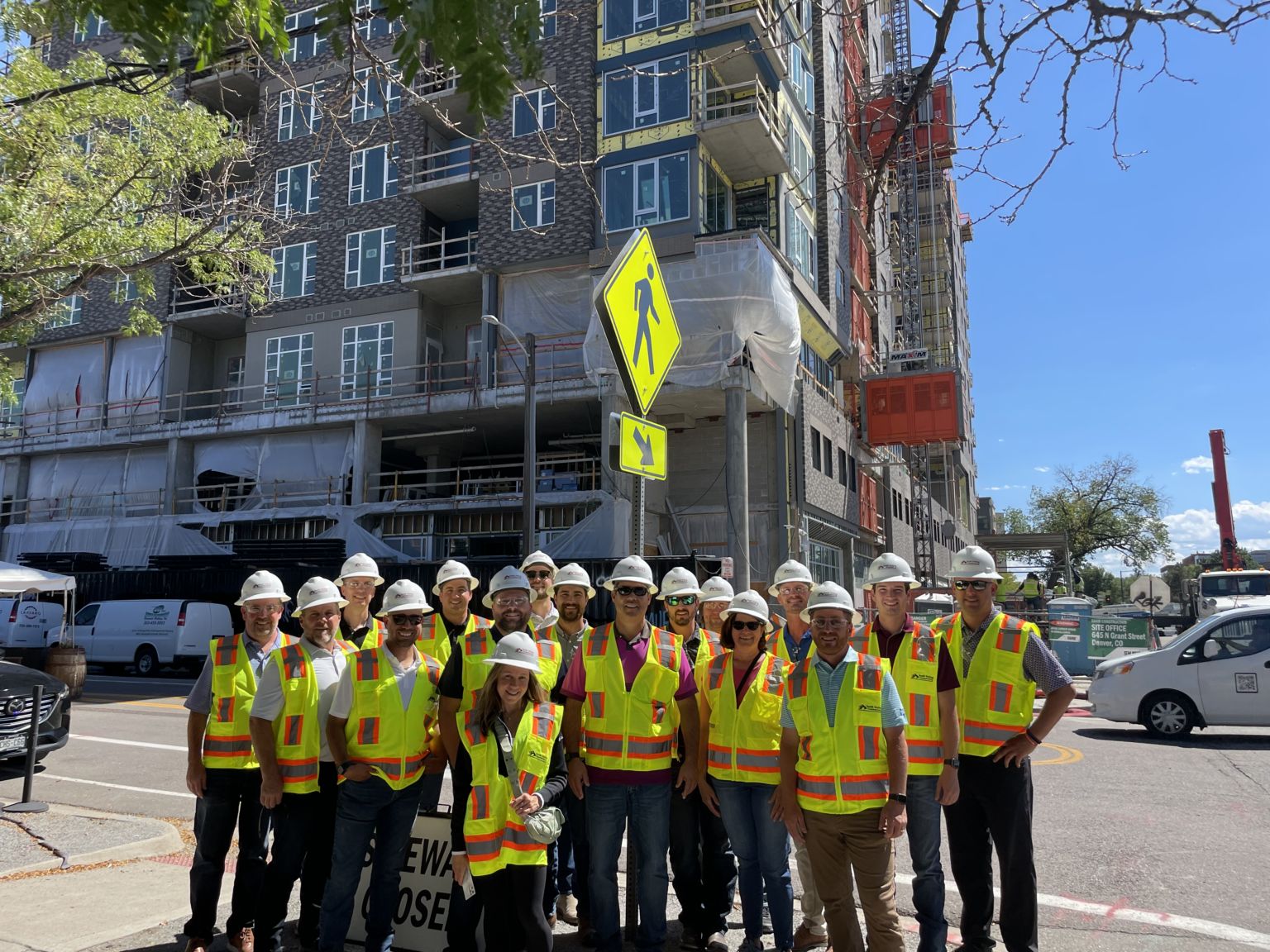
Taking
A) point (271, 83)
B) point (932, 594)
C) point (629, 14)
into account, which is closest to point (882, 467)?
point (932, 594)

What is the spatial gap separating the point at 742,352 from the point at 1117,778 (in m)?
16.2

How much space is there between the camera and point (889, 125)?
35.5m

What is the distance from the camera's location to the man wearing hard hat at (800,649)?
15.4 ft

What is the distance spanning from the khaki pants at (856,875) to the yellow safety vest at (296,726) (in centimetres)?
240

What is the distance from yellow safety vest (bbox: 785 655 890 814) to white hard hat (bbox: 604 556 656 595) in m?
1.13

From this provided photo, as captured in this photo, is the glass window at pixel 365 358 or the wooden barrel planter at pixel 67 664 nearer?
the wooden barrel planter at pixel 67 664

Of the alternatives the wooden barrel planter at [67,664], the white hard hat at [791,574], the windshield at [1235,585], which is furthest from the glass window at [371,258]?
the white hard hat at [791,574]

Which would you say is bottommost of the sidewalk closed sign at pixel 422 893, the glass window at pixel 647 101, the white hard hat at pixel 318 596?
the sidewalk closed sign at pixel 422 893

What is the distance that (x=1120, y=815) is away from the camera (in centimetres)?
755

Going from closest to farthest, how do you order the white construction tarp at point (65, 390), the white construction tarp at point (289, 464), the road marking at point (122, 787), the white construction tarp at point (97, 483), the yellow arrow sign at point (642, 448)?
the yellow arrow sign at point (642, 448) < the road marking at point (122, 787) < the white construction tarp at point (289, 464) < the white construction tarp at point (97, 483) < the white construction tarp at point (65, 390)

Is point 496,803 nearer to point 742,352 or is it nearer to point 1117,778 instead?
point 1117,778

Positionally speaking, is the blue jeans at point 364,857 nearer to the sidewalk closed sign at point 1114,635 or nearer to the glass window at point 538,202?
the sidewalk closed sign at point 1114,635

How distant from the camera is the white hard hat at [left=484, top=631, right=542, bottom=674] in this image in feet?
12.8

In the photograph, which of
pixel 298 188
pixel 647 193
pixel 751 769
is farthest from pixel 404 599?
pixel 298 188
